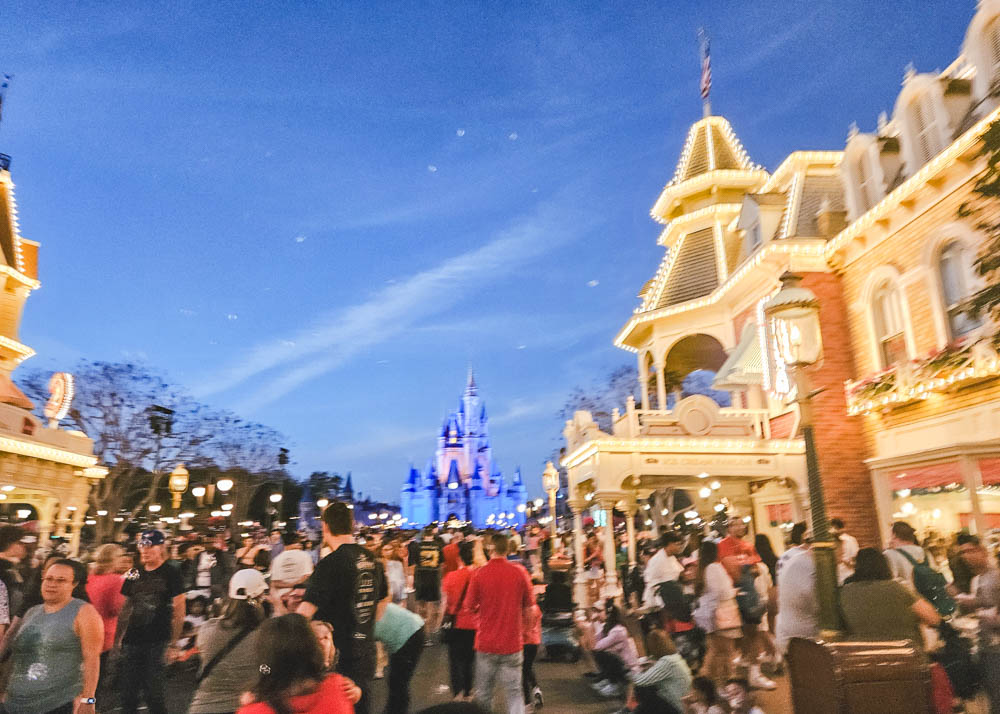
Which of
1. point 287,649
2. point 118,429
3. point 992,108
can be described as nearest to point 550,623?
point 287,649

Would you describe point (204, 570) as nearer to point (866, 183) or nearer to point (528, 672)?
point (528, 672)

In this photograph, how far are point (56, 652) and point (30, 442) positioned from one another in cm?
1712

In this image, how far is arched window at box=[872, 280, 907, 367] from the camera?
13555 millimetres

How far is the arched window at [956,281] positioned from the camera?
11617 millimetres

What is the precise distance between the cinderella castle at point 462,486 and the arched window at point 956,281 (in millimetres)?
126927

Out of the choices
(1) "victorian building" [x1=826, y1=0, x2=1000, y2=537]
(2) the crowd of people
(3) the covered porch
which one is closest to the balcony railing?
(1) "victorian building" [x1=826, y1=0, x2=1000, y2=537]

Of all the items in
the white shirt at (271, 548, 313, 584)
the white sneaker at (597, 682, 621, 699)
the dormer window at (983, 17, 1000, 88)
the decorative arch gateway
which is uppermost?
the dormer window at (983, 17, 1000, 88)

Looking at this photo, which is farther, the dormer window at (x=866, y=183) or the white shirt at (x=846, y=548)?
the dormer window at (x=866, y=183)

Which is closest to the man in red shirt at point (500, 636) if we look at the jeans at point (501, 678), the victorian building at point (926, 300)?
the jeans at point (501, 678)

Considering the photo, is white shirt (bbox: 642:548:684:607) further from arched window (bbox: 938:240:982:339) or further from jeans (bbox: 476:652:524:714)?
arched window (bbox: 938:240:982:339)

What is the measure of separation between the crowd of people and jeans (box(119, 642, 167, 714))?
13 millimetres

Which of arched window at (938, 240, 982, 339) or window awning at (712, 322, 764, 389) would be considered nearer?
arched window at (938, 240, 982, 339)

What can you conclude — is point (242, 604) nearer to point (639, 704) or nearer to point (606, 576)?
point (639, 704)

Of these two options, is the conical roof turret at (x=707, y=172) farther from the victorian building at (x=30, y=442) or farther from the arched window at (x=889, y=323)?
the victorian building at (x=30, y=442)
